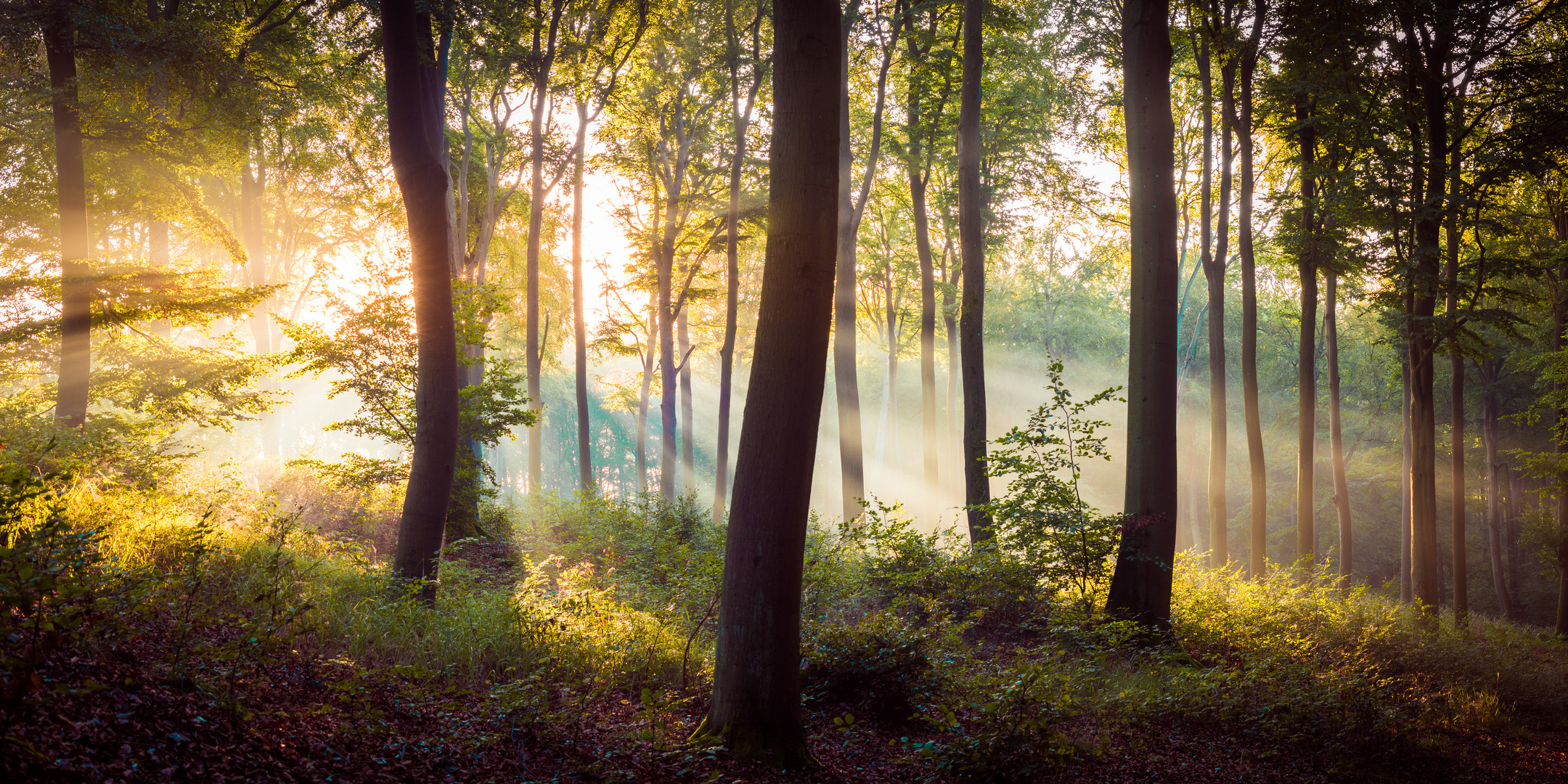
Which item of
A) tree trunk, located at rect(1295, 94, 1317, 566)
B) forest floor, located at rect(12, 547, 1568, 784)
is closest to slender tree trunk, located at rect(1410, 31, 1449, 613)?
tree trunk, located at rect(1295, 94, 1317, 566)

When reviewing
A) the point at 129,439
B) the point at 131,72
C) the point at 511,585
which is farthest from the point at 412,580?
the point at 131,72

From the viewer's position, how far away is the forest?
4660 millimetres

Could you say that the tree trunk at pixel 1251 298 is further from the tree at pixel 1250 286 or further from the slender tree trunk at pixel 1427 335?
the slender tree trunk at pixel 1427 335

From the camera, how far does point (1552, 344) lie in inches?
658

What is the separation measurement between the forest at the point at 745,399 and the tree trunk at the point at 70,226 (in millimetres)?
61

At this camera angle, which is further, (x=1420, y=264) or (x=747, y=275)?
(x=747, y=275)

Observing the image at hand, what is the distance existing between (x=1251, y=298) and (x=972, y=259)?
6986 millimetres

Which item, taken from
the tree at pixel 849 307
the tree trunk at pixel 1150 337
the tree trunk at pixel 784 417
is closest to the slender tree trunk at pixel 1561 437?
the tree trunk at pixel 1150 337

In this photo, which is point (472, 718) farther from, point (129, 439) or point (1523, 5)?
point (1523, 5)

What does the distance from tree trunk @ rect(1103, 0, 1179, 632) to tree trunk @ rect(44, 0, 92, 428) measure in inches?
563

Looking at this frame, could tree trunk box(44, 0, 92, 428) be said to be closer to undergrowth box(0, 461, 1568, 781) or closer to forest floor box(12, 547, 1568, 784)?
undergrowth box(0, 461, 1568, 781)

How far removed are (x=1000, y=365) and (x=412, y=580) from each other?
4473cm

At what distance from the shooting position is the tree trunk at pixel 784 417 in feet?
15.1

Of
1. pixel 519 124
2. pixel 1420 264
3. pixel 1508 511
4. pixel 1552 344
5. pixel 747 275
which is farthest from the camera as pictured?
pixel 747 275
